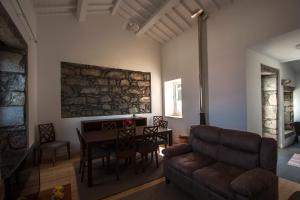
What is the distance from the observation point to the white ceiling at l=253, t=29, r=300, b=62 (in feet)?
9.83

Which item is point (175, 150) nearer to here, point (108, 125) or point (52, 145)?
point (108, 125)

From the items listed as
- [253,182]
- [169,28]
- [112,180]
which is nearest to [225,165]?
[253,182]

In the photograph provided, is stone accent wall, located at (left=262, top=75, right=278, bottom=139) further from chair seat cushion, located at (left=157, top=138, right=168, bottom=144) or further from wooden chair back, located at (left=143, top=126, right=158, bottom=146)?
wooden chair back, located at (left=143, top=126, right=158, bottom=146)

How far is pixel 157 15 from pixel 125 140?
331 cm

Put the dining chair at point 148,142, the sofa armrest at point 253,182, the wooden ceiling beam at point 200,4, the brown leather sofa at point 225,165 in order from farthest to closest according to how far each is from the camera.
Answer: the wooden ceiling beam at point 200,4, the dining chair at point 148,142, the brown leather sofa at point 225,165, the sofa armrest at point 253,182

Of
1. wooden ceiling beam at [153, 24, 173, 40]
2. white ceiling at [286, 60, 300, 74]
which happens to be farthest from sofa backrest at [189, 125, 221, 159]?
white ceiling at [286, 60, 300, 74]

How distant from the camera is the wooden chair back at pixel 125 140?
303cm

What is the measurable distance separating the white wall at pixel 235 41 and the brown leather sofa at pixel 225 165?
1.24 metres

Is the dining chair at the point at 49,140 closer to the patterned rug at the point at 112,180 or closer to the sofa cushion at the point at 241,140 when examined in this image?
the patterned rug at the point at 112,180

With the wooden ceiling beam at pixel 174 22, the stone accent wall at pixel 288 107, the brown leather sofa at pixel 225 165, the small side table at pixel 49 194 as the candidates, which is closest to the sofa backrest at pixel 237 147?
the brown leather sofa at pixel 225 165

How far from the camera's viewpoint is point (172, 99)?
5.91 metres

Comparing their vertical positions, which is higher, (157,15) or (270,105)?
(157,15)

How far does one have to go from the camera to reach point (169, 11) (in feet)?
14.2

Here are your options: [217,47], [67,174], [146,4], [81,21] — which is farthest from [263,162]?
[81,21]
